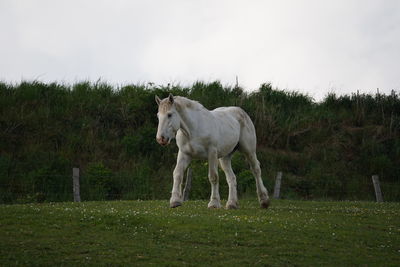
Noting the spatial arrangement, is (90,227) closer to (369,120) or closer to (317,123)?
(317,123)

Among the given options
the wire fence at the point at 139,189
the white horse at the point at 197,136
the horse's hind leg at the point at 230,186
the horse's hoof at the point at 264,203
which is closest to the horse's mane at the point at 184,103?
the white horse at the point at 197,136

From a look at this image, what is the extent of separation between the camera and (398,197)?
986 inches

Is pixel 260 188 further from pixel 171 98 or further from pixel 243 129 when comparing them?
pixel 171 98

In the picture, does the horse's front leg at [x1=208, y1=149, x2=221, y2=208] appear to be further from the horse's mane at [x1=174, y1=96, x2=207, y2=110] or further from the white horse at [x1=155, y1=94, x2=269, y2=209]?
the horse's mane at [x1=174, y1=96, x2=207, y2=110]

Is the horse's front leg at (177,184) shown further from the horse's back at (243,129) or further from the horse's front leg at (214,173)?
the horse's back at (243,129)

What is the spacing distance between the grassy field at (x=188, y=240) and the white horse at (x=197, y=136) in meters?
1.47

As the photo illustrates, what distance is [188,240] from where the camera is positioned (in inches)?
379

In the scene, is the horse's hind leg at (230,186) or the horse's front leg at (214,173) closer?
the horse's front leg at (214,173)

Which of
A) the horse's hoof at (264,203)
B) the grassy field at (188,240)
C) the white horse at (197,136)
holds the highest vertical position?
the white horse at (197,136)

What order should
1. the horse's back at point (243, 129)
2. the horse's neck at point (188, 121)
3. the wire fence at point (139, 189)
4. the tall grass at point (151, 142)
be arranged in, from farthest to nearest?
the tall grass at point (151, 142) → the wire fence at point (139, 189) → the horse's back at point (243, 129) → the horse's neck at point (188, 121)

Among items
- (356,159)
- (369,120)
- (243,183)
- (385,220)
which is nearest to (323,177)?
(356,159)

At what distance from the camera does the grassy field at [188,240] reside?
838 cm

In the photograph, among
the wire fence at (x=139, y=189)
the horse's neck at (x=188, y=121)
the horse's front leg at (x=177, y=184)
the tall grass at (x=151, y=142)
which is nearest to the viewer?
the horse's front leg at (x=177, y=184)

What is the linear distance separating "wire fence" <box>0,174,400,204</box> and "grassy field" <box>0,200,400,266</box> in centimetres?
992
